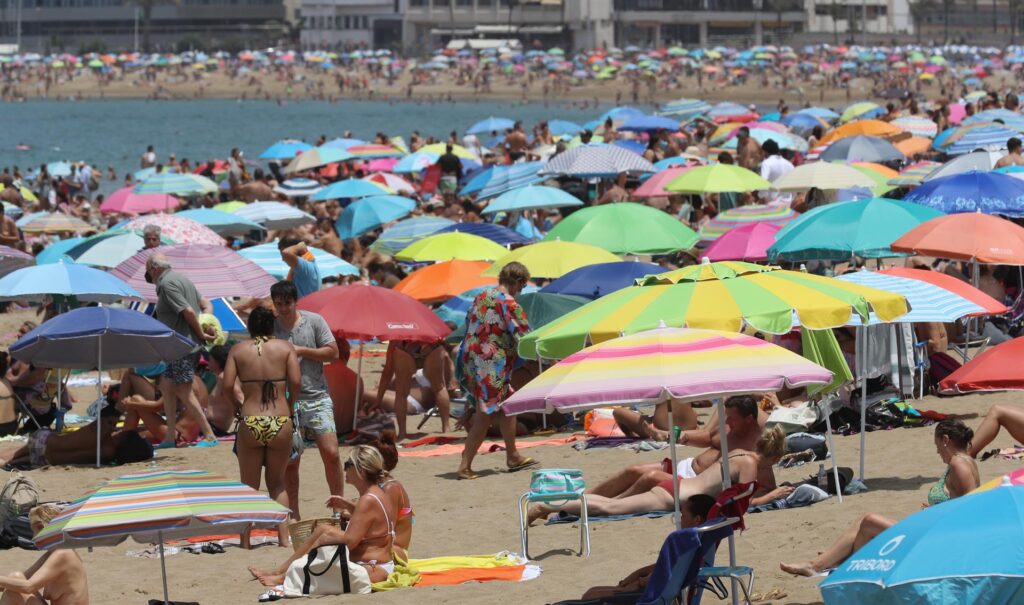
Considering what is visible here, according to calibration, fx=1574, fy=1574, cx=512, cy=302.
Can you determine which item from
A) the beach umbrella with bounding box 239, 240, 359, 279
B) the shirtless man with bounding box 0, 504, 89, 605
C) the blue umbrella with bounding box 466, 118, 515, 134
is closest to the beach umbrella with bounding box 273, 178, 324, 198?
the blue umbrella with bounding box 466, 118, 515, 134

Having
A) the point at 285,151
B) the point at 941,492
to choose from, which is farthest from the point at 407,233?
the point at 285,151

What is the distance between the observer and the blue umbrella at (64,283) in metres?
11.3

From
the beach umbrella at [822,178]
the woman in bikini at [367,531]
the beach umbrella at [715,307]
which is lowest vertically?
the woman in bikini at [367,531]

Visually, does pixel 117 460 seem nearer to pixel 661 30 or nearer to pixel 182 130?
pixel 182 130

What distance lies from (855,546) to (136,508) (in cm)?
299

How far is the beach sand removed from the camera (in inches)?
285

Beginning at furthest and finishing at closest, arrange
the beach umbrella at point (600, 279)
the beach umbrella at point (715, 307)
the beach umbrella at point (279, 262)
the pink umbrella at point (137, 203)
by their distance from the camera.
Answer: the pink umbrella at point (137, 203), the beach umbrella at point (279, 262), the beach umbrella at point (600, 279), the beach umbrella at point (715, 307)

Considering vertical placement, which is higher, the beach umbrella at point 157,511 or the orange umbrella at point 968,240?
the orange umbrella at point 968,240

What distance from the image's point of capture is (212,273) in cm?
1170

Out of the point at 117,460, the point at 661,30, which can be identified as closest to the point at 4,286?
the point at 117,460

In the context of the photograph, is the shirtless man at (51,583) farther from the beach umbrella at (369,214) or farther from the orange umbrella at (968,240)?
the beach umbrella at (369,214)

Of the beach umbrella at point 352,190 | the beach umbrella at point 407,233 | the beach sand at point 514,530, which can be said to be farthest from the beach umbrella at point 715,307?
the beach umbrella at point 352,190

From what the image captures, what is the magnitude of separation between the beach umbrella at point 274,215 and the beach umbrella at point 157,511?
12.8 meters

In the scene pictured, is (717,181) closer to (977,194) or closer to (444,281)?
(977,194)
